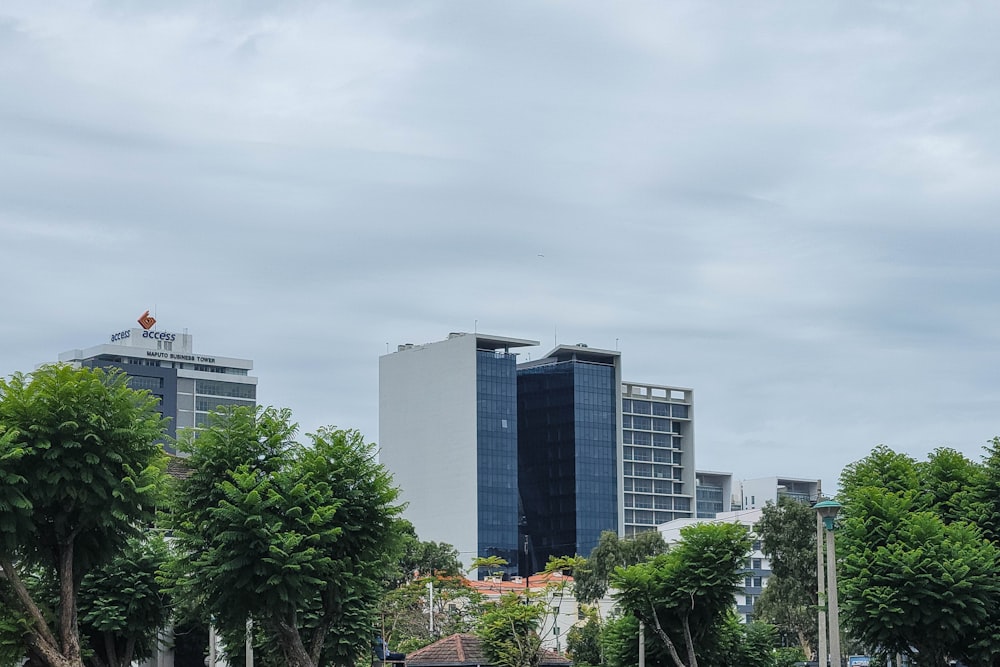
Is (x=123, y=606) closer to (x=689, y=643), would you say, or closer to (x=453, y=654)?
(x=689, y=643)

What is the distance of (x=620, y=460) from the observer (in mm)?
188375

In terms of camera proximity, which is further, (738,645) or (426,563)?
(426,563)

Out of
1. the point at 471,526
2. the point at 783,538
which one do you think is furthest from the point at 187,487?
the point at 471,526

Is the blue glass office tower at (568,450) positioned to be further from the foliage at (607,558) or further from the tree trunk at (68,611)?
the tree trunk at (68,611)

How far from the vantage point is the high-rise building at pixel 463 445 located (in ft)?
578

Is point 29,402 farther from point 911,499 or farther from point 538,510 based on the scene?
point 538,510

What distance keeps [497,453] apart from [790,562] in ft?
306

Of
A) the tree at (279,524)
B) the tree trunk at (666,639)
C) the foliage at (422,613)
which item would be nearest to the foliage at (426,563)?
the foliage at (422,613)

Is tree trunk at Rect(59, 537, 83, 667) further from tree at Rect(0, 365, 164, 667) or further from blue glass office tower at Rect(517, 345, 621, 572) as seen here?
blue glass office tower at Rect(517, 345, 621, 572)

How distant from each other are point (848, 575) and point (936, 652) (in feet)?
12.6

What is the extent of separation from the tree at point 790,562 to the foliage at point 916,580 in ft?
124

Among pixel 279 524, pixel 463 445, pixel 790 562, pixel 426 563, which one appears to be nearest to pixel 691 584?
pixel 279 524

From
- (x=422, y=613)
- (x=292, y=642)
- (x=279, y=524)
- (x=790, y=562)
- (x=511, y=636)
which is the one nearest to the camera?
(x=279, y=524)

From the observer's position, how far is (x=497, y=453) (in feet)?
590
